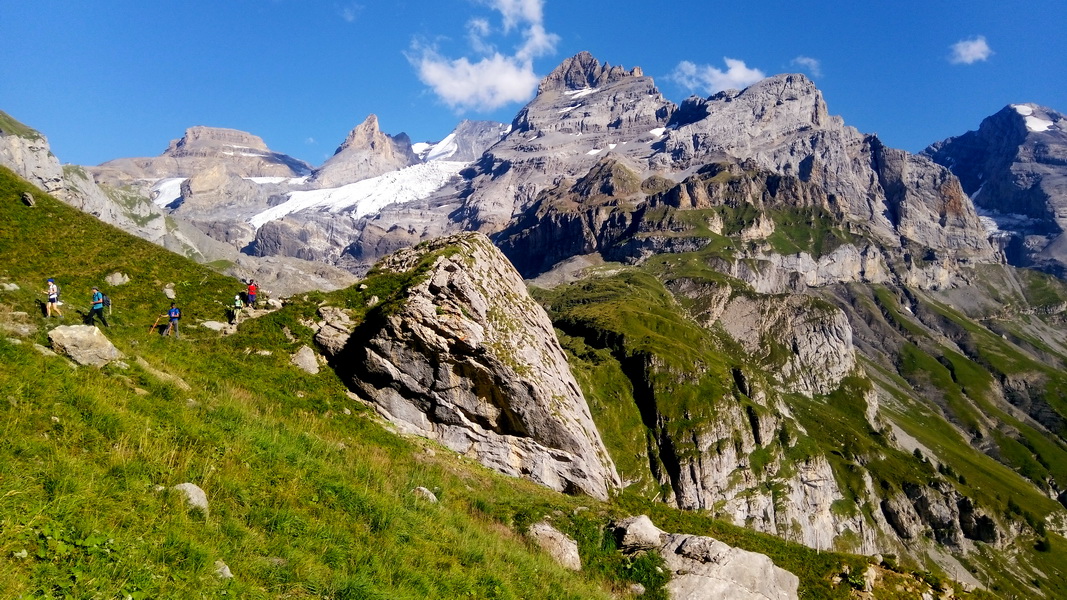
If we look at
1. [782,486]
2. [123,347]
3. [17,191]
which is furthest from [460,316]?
[782,486]

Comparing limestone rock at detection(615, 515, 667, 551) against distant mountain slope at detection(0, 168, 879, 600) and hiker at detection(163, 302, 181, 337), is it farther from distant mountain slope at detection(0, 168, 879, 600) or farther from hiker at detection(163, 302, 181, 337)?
hiker at detection(163, 302, 181, 337)

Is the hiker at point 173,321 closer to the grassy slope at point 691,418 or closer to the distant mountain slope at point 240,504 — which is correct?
the distant mountain slope at point 240,504

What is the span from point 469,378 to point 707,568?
16.4 meters

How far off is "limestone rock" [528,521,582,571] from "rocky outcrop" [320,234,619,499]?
38.1ft

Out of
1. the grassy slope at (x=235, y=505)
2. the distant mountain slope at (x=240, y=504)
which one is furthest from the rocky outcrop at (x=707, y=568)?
the grassy slope at (x=235, y=505)

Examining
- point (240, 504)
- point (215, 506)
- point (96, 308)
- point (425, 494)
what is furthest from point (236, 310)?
point (215, 506)

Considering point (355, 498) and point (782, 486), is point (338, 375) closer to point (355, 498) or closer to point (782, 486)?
point (355, 498)

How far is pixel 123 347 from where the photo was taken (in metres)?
16.5

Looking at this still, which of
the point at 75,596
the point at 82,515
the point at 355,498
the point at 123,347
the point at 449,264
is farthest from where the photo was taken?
the point at 449,264

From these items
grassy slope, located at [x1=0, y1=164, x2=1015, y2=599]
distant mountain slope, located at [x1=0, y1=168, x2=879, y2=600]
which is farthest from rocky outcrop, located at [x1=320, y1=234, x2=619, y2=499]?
grassy slope, located at [x1=0, y1=164, x2=1015, y2=599]

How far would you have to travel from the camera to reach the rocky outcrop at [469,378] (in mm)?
27656

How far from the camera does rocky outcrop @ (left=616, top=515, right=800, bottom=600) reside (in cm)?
1537

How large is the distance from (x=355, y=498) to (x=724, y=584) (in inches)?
414

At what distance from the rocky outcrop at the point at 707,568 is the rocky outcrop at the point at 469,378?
12.4m
